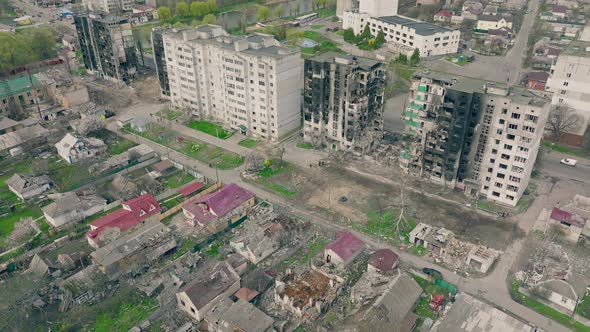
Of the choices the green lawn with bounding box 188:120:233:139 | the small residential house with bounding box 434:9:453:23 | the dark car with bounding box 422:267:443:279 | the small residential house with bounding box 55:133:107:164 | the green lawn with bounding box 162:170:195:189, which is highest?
the small residential house with bounding box 434:9:453:23

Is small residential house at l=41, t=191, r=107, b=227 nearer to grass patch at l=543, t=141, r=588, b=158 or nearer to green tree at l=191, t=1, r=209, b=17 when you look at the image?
grass patch at l=543, t=141, r=588, b=158

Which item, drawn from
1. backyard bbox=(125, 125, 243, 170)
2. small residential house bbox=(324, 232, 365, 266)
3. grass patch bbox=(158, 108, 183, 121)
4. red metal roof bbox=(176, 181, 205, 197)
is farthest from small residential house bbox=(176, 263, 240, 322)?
grass patch bbox=(158, 108, 183, 121)

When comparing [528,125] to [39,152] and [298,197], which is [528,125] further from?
[39,152]

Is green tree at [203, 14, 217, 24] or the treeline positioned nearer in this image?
the treeline

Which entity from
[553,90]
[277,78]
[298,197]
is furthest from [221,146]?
[553,90]

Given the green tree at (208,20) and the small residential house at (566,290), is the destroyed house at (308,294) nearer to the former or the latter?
the small residential house at (566,290)

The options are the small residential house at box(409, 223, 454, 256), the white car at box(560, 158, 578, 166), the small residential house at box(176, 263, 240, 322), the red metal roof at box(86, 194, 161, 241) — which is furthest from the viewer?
the white car at box(560, 158, 578, 166)
